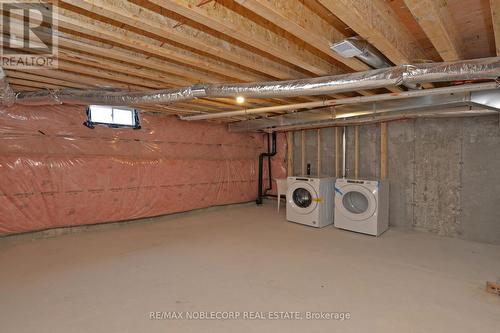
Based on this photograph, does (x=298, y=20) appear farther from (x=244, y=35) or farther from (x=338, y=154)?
(x=338, y=154)

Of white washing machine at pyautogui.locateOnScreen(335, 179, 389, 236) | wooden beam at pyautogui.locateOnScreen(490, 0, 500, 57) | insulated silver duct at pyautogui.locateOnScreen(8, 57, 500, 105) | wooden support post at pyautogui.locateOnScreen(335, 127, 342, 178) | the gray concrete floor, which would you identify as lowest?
the gray concrete floor

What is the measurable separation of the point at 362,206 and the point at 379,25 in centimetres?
336

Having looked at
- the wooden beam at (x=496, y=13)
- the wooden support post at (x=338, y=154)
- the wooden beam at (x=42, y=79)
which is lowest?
the wooden support post at (x=338, y=154)

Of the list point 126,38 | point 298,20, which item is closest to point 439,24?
point 298,20

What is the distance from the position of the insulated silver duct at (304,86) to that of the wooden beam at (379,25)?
0.57 ft

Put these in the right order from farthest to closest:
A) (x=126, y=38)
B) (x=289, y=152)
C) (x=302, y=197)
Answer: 1. (x=289, y=152)
2. (x=302, y=197)
3. (x=126, y=38)

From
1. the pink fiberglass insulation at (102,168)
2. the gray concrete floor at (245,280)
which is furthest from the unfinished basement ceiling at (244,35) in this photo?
the gray concrete floor at (245,280)

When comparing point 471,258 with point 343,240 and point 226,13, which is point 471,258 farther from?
point 226,13

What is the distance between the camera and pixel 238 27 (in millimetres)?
1653

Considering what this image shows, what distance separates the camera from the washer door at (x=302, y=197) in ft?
14.5

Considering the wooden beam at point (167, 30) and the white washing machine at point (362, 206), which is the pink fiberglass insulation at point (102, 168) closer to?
the white washing machine at point (362, 206)

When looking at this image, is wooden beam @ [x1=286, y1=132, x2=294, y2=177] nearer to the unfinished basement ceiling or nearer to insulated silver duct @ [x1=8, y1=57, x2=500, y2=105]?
the unfinished basement ceiling

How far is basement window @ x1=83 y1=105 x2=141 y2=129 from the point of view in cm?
410

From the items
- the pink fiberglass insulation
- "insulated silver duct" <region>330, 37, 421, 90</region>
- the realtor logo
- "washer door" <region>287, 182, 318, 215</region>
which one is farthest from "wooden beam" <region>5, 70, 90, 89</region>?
"washer door" <region>287, 182, 318, 215</region>
